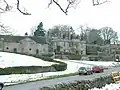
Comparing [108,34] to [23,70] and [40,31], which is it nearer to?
[40,31]

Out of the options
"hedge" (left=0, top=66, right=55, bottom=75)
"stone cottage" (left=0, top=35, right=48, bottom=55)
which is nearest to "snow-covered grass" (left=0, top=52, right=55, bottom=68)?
"hedge" (left=0, top=66, right=55, bottom=75)

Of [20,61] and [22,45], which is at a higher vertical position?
[22,45]

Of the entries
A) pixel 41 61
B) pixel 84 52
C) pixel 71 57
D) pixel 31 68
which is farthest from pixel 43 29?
pixel 31 68

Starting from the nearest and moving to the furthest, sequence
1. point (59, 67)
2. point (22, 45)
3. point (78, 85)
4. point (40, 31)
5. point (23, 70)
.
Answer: point (78, 85) → point (23, 70) → point (59, 67) → point (22, 45) → point (40, 31)

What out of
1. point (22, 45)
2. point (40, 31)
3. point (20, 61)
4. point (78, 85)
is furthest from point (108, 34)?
point (78, 85)

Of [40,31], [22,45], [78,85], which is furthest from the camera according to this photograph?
[40,31]

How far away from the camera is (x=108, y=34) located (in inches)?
6422

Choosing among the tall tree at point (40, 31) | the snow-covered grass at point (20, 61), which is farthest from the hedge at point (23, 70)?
the tall tree at point (40, 31)

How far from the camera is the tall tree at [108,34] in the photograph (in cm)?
16200

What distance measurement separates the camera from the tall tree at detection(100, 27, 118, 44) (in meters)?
162

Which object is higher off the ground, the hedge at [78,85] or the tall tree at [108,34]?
the tall tree at [108,34]

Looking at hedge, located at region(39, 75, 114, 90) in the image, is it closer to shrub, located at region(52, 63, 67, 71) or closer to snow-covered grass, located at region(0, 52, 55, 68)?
shrub, located at region(52, 63, 67, 71)

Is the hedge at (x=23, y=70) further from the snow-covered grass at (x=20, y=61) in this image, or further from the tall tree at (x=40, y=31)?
the tall tree at (x=40, y=31)

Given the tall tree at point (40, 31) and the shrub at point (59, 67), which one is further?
the tall tree at point (40, 31)
